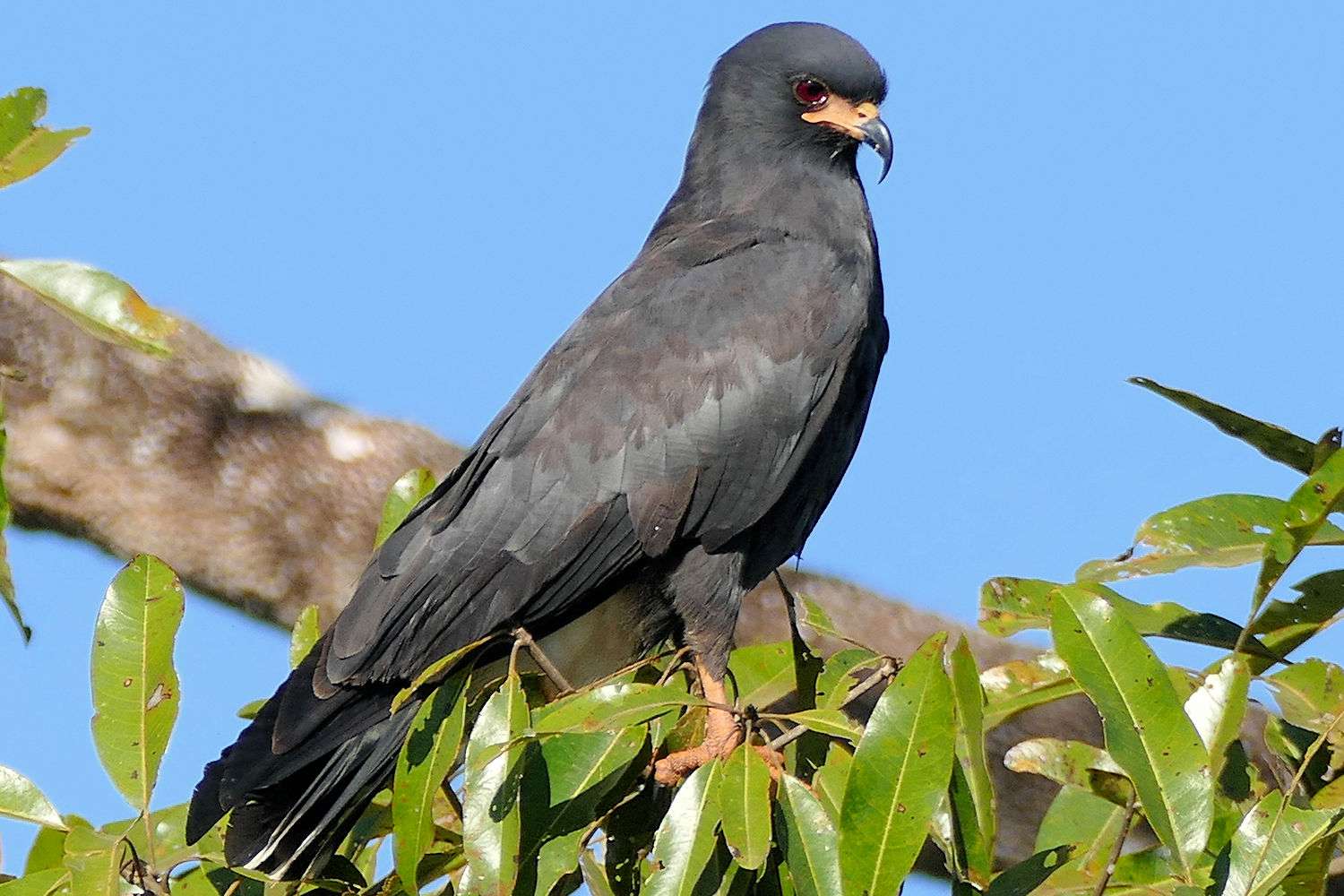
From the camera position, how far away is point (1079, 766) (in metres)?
2.54

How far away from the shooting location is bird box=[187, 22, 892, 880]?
326cm

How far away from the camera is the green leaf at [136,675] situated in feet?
8.68

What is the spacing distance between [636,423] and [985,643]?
3.08 metres

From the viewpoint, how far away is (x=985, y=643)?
21.0 feet

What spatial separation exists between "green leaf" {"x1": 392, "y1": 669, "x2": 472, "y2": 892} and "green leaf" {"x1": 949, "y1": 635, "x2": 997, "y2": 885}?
2.50ft

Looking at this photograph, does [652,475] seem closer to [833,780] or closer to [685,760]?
[685,760]

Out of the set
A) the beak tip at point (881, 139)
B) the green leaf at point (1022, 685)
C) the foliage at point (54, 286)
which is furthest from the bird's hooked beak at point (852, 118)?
the foliage at point (54, 286)

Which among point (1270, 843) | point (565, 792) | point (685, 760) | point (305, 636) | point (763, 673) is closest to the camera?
point (1270, 843)

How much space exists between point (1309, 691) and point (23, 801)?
6.52 feet

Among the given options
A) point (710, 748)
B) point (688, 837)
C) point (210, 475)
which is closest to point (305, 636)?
point (710, 748)

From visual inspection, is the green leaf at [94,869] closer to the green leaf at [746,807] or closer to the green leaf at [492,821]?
the green leaf at [492,821]

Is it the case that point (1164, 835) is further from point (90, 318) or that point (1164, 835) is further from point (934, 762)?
point (90, 318)

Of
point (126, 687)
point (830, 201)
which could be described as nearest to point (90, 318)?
point (126, 687)

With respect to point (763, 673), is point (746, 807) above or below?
below
